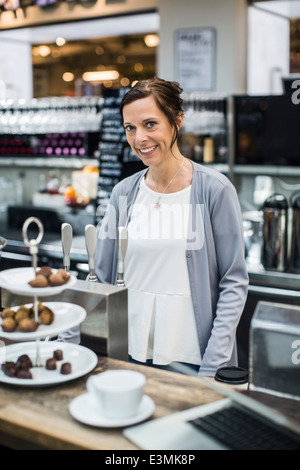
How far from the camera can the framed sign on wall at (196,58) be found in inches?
192

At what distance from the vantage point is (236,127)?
430 cm

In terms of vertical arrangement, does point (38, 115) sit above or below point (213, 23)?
below

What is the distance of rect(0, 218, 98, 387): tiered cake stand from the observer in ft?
4.96

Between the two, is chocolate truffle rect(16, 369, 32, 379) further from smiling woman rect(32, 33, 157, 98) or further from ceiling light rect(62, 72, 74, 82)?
ceiling light rect(62, 72, 74, 82)

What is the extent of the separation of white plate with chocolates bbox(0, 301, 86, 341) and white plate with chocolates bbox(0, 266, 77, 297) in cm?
9

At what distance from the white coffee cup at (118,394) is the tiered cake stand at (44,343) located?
23 centimetres

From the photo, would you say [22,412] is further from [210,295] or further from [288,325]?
[210,295]

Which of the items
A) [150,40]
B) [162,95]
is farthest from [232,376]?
[150,40]

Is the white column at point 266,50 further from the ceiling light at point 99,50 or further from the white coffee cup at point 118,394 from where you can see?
the ceiling light at point 99,50

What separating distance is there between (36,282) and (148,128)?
761mm

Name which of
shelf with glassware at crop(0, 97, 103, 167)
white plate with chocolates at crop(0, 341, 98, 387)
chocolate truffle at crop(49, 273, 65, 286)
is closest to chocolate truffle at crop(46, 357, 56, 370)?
white plate with chocolates at crop(0, 341, 98, 387)
